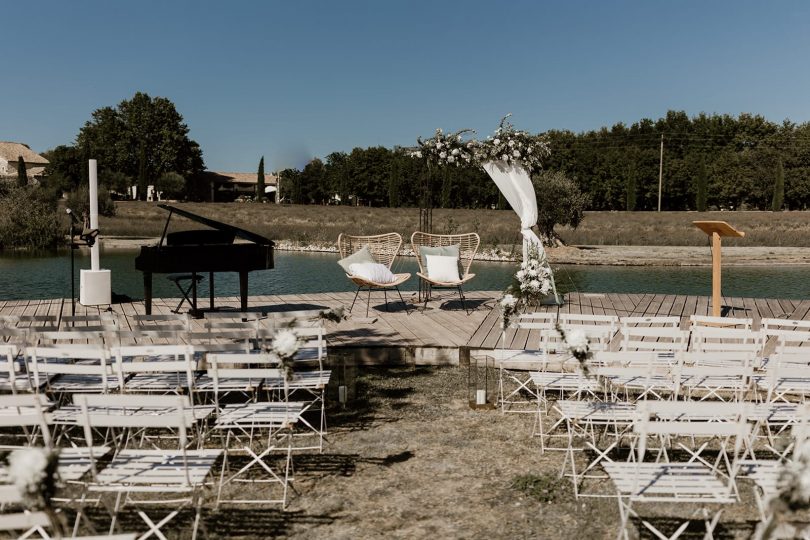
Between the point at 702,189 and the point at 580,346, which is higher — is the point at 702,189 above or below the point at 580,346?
above

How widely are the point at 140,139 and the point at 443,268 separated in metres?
51.8

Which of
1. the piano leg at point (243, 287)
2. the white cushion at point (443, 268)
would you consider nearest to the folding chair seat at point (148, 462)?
the piano leg at point (243, 287)

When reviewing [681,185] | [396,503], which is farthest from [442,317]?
[681,185]

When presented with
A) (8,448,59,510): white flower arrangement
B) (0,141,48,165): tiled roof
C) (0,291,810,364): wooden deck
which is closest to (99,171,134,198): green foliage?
(0,141,48,165): tiled roof

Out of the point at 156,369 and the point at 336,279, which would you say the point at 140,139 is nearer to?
the point at 336,279

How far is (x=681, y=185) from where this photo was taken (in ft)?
188

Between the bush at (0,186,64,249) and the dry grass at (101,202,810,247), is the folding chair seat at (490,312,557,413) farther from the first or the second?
the bush at (0,186,64,249)

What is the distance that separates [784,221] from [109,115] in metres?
51.0

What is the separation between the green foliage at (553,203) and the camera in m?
27.0

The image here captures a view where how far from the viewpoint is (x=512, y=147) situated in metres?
9.26

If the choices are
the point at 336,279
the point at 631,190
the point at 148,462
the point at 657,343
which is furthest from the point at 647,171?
the point at 148,462

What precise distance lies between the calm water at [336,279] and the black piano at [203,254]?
5295mm

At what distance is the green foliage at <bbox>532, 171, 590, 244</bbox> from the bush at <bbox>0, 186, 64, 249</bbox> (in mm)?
18539

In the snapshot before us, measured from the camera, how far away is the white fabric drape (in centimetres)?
954
